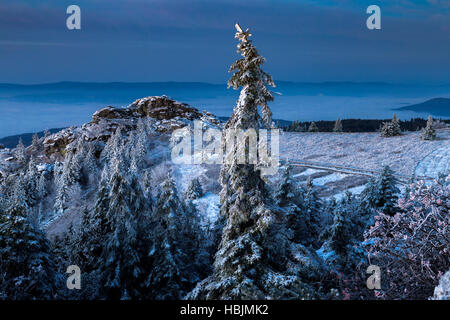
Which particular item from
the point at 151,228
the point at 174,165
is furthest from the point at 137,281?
the point at 174,165

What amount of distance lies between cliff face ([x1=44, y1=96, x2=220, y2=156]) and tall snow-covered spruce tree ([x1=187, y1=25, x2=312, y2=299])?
82593 millimetres

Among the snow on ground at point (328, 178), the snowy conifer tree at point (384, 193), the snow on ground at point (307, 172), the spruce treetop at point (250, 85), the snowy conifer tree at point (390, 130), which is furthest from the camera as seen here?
the snowy conifer tree at point (390, 130)

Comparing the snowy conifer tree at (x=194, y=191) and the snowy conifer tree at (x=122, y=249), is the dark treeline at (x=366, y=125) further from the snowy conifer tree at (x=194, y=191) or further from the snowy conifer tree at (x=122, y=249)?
the snowy conifer tree at (x=122, y=249)

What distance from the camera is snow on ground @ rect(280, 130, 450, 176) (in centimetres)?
5138

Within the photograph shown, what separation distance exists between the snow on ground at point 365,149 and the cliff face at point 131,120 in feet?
122

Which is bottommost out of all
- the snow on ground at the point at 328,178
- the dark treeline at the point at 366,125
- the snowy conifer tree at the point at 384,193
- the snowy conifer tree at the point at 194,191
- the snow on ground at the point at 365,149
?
the snowy conifer tree at the point at 194,191

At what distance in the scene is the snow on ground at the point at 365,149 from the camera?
51375mm

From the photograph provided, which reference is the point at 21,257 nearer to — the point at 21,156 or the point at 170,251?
the point at 170,251

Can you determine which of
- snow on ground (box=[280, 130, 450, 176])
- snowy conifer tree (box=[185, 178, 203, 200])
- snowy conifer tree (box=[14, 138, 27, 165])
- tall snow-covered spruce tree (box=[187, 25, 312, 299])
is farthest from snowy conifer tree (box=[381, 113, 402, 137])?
snowy conifer tree (box=[14, 138, 27, 165])

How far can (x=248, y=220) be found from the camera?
411 inches

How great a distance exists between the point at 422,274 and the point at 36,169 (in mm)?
82416

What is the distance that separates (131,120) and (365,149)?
7226 centimetres

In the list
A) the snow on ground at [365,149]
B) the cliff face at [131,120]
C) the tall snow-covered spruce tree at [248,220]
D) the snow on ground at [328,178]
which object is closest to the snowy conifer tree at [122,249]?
the tall snow-covered spruce tree at [248,220]

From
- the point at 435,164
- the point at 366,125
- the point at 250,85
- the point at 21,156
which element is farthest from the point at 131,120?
the point at 366,125
